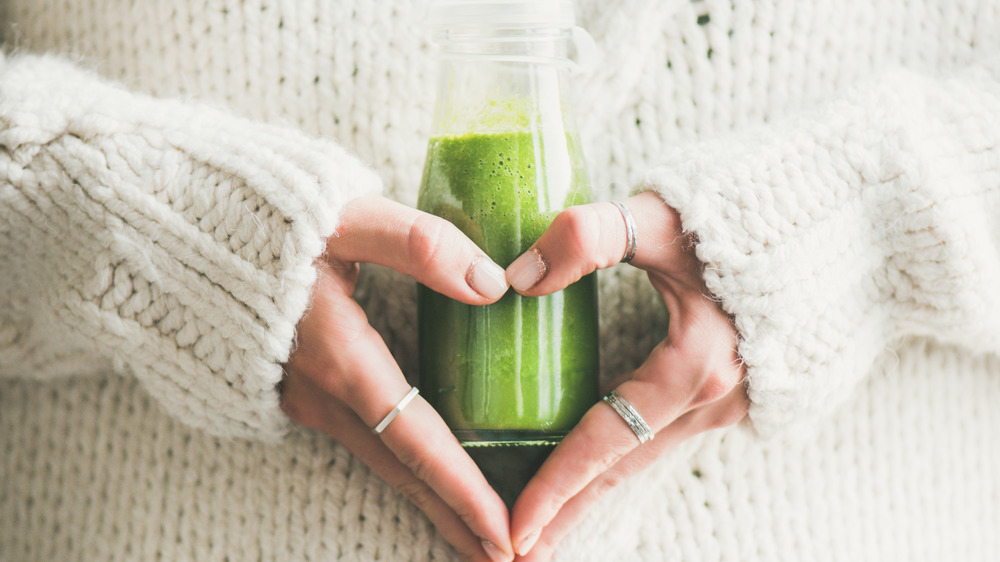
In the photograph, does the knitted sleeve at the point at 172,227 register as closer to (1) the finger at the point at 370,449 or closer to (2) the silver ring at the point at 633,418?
(1) the finger at the point at 370,449

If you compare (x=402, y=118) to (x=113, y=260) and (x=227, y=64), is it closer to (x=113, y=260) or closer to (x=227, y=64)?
(x=227, y=64)

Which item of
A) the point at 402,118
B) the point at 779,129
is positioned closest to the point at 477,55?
the point at 402,118

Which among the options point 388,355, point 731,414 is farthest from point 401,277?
point 731,414

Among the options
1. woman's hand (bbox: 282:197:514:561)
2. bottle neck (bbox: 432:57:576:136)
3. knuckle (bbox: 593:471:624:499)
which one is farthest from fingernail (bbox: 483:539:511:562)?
bottle neck (bbox: 432:57:576:136)

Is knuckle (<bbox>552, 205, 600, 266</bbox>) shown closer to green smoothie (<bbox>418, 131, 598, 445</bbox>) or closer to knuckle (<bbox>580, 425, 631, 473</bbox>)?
green smoothie (<bbox>418, 131, 598, 445</bbox>)

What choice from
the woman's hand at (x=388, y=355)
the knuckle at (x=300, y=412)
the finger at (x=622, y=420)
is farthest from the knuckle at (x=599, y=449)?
the knuckle at (x=300, y=412)

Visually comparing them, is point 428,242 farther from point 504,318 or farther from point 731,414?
point 731,414

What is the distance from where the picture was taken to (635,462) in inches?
25.3

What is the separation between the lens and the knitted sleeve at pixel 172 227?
58cm

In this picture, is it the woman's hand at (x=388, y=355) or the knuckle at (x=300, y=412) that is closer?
the woman's hand at (x=388, y=355)

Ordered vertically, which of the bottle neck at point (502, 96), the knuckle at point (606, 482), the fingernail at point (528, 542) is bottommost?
the fingernail at point (528, 542)

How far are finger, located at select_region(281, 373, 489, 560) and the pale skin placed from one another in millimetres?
10

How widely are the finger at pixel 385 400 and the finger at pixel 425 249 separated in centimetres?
6

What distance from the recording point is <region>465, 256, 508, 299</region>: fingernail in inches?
21.2
